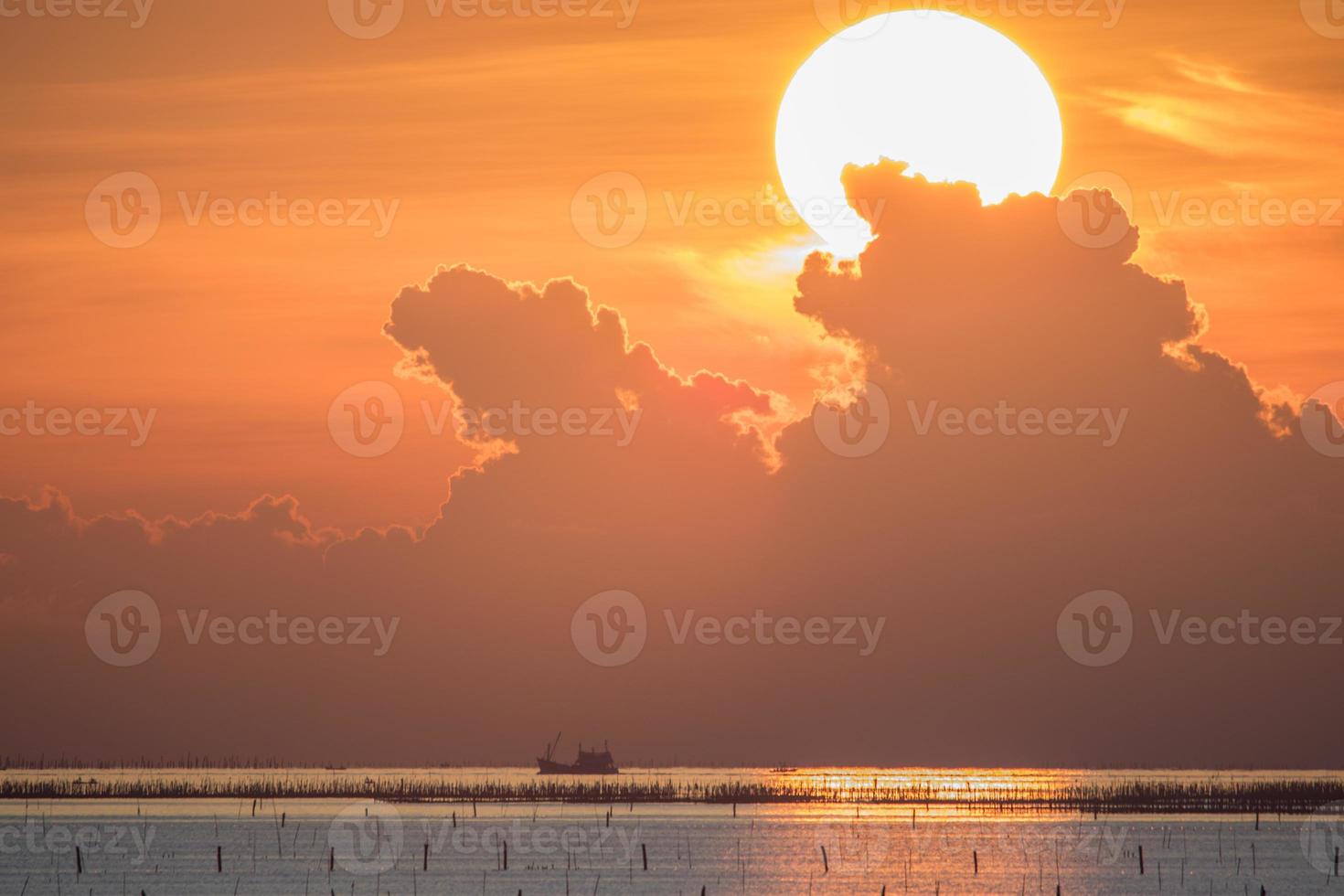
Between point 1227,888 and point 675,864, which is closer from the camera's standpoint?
point 1227,888

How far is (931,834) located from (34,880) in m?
77.9

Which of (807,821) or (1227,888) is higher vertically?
(807,821)

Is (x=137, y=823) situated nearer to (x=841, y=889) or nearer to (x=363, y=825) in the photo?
(x=363, y=825)

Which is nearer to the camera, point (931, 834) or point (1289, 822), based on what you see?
point (931, 834)

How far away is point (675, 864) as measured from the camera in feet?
400

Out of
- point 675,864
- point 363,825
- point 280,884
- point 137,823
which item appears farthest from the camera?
point 137,823

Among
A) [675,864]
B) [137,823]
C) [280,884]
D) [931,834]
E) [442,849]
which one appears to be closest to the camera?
[280,884]

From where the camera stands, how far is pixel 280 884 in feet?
348

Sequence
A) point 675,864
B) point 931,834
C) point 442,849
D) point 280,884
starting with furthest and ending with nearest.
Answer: point 931,834 → point 442,849 → point 675,864 → point 280,884

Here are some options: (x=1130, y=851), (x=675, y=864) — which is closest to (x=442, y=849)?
(x=675, y=864)

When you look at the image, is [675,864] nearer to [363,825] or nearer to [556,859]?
[556,859]

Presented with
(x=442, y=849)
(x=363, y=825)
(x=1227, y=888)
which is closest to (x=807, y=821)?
(x=363, y=825)

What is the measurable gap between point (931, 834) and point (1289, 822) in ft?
146

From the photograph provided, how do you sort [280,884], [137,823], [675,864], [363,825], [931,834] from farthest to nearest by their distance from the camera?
[137,823] < [363,825] < [931,834] < [675,864] < [280,884]
